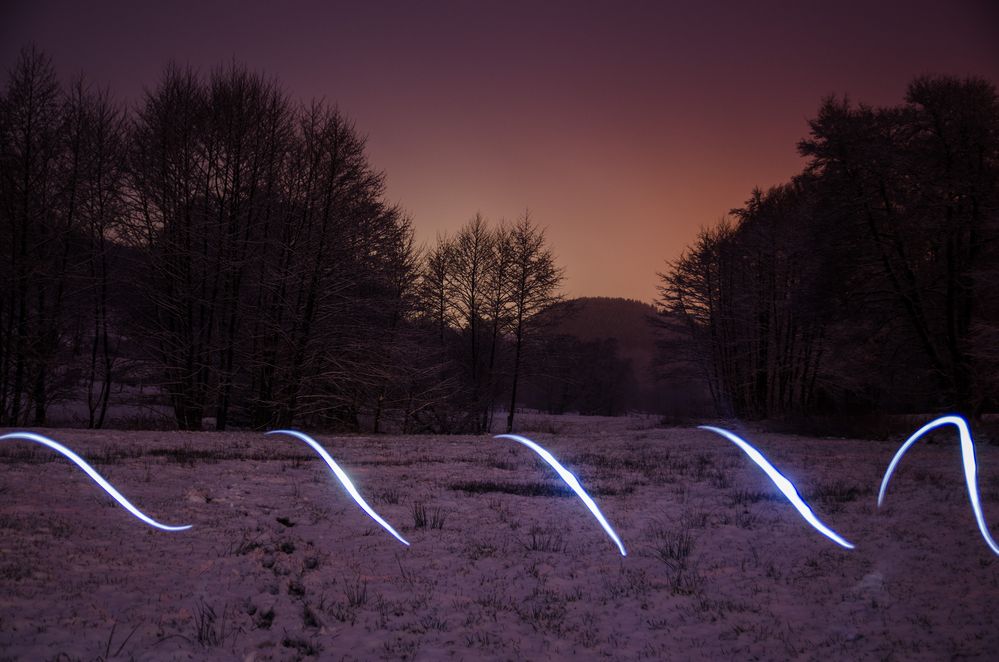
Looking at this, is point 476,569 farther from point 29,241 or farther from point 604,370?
point 604,370

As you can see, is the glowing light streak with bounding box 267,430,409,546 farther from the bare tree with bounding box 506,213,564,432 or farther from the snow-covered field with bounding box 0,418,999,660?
the bare tree with bounding box 506,213,564,432

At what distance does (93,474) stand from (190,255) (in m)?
12.4

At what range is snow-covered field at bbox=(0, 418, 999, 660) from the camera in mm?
5121

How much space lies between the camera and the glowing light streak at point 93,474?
7652 mm

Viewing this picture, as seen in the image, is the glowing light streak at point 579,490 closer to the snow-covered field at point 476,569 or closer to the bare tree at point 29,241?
the snow-covered field at point 476,569

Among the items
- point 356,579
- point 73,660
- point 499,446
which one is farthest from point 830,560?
point 499,446

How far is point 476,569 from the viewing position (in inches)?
269

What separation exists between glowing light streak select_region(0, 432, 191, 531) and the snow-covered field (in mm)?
151

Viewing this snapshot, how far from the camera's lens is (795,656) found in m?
4.93

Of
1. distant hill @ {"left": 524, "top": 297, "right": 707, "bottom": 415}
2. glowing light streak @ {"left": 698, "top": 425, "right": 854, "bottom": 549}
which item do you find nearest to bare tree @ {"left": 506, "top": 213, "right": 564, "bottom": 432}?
distant hill @ {"left": 524, "top": 297, "right": 707, "bottom": 415}

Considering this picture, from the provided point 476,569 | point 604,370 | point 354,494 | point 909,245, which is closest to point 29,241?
point 354,494

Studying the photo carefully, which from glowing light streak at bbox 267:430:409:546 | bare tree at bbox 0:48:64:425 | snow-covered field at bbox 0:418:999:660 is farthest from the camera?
bare tree at bbox 0:48:64:425

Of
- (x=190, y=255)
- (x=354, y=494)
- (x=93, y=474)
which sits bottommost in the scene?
(x=354, y=494)

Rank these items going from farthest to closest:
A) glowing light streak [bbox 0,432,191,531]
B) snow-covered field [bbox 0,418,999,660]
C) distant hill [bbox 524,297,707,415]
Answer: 1. distant hill [bbox 524,297,707,415]
2. glowing light streak [bbox 0,432,191,531]
3. snow-covered field [bbox 0,418,999,660]
